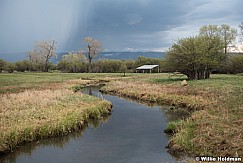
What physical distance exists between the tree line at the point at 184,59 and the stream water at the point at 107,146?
27.8 metres

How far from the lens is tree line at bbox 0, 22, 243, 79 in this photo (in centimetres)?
4472

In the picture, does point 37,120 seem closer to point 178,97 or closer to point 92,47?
point 178,97

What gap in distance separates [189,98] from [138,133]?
1100cm

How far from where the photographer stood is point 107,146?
13430 millimetres

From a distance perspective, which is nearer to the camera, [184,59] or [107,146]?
[107,146]

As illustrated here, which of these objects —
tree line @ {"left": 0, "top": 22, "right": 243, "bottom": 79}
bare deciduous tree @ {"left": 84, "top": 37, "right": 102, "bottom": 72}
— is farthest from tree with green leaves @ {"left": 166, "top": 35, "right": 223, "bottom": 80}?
bare deciduous tree @ {"left": 84, "top": 37, "right": 102, "bottom": 72}

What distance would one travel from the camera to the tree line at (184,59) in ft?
147

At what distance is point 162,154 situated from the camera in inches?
473

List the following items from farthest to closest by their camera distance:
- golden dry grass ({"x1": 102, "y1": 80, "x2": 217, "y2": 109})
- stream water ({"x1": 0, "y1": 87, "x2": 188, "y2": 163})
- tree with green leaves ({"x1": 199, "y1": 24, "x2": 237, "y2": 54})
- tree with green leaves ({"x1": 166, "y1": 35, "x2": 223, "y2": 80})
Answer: tree with green leaves ({"x1": 199, "y1": 24, "x2": 237, "y2": 54}), tree with green leaves ({"x1": 166, "y1": 35, "x2": 223, "y2": 80}), golden dry grass ({"x1": 102, "y1": 80, "x2": 217, "y2": 109}), stream water ({"x1": 0, "y1": 87, "x2": 188, "y2": 163})

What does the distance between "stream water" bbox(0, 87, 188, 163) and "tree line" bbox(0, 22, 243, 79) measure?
2775cm

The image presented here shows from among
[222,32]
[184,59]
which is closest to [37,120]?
[184,59]

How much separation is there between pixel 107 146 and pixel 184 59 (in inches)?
1352

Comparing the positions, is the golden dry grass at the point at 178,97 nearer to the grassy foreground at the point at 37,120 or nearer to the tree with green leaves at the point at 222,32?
the grassy foreground at the point at 37,120

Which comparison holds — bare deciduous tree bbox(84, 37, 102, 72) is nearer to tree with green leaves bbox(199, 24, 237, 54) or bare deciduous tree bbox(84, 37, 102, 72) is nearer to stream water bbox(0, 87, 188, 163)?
tree with green leaves bbox(199, 24, 237, 54)
